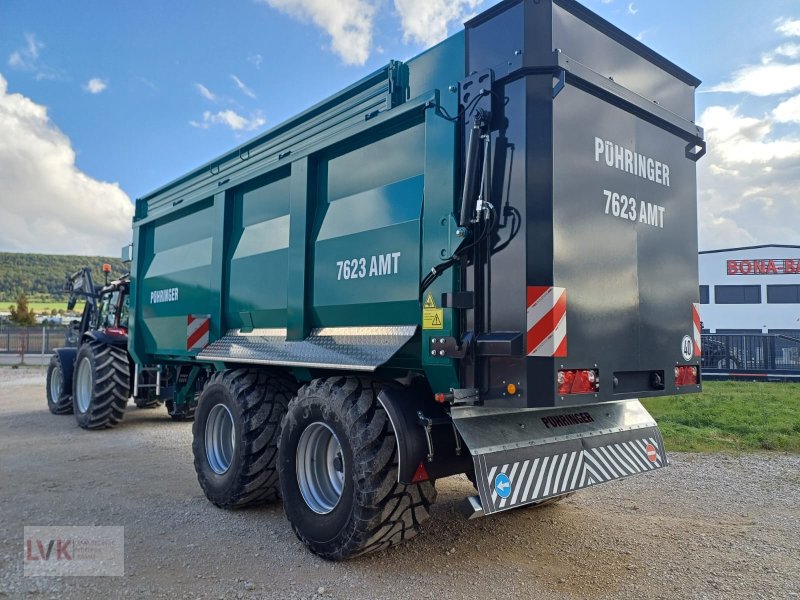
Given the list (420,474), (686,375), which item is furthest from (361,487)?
(686,375)

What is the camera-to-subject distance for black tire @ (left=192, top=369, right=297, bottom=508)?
193 inches

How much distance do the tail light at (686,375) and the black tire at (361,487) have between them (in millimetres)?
1950

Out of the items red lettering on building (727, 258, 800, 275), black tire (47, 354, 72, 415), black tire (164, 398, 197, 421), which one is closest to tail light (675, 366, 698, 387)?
black tire (164, 398, 197, 421)

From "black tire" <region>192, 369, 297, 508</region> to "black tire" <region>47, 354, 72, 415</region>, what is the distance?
7.01m

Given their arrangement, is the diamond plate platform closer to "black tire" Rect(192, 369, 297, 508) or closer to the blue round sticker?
"black tire" Rect(192, 369, 297, 508)

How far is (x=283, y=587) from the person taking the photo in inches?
140

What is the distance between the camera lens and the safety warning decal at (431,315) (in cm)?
361

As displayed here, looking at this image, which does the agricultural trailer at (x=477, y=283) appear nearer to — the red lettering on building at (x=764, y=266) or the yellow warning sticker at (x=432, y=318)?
the yellow warning sticker at (x=432, y=318)

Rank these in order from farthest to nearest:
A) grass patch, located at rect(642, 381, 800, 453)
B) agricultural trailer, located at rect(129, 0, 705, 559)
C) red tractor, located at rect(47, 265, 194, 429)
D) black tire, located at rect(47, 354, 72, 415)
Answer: black tire, located at rect(47, 354, 72, 415)
red tractor, located at rect(47, 265, 194, 429)
grass patch, located at rect(642, 381, 800, 453)
agricultural trailer, located at rect(129, 0, 705, 559)

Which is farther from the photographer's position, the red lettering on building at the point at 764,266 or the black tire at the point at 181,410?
the red lettering on building at the point at 764,266

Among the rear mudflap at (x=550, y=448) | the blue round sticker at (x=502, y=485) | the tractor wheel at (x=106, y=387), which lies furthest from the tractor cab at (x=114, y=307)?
the blue round sticker at (x=502, y=485)

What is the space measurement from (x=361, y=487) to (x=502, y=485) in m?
0.83

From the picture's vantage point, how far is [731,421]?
9.06 metres

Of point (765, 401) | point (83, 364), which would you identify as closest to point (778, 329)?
point (765, 401)
